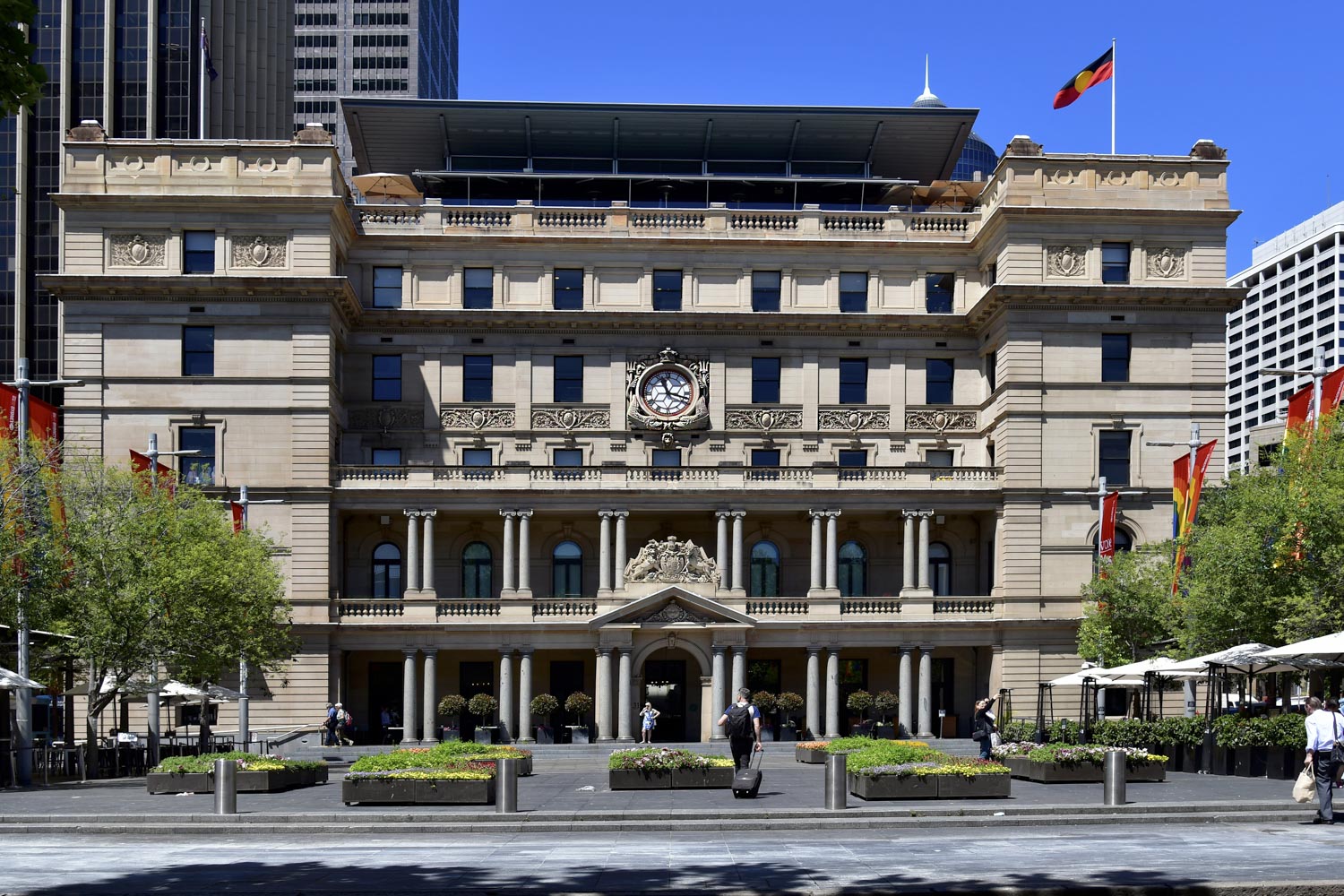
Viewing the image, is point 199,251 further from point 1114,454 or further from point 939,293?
point 1114,454

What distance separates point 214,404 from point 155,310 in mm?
4304

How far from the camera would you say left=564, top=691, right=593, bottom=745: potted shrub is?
61.3m

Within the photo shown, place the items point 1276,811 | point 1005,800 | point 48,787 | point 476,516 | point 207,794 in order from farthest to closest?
1. point 476,516
2. point 48,787
3. point 207,794
4. point 1005,800
5. point 1276,811

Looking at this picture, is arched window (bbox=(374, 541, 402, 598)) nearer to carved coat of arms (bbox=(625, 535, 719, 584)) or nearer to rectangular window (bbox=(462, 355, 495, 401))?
rectangular window (bbox=(462, 355, 495, 401))

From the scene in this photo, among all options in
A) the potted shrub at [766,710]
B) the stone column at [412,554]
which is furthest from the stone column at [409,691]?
the potted shrub at [766,710]

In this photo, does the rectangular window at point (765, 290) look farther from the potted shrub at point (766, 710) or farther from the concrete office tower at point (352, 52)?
the concrete office tower at point (352, 52)

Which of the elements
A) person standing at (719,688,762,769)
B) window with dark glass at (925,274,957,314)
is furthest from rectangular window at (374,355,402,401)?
person standing at (719,688,762,769)

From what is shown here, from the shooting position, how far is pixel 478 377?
219 feet

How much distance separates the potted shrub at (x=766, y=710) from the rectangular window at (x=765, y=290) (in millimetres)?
16272

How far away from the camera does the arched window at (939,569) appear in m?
66.8

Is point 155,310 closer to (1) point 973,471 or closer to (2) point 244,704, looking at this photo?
(2) point 244,704

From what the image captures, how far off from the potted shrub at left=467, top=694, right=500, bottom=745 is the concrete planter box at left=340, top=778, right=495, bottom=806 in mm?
28098

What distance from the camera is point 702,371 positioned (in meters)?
66.8

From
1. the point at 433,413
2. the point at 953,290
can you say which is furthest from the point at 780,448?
the point at 433,413
